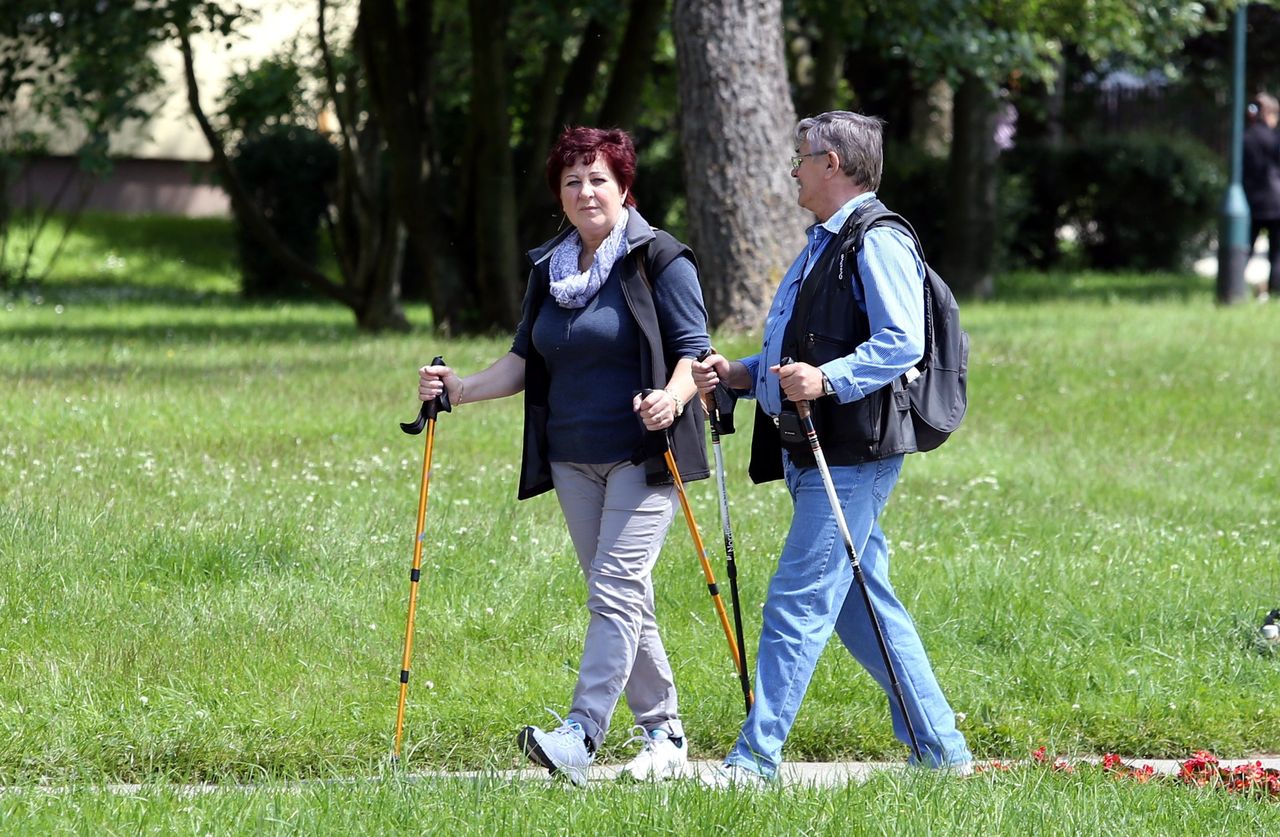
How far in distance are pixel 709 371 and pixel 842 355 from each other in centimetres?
39

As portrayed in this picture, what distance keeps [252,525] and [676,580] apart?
1.85 m

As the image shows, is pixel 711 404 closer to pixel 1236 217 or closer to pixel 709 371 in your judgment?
pixel 709 371

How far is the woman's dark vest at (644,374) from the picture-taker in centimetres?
509

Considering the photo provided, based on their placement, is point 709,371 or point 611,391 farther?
point 611,391

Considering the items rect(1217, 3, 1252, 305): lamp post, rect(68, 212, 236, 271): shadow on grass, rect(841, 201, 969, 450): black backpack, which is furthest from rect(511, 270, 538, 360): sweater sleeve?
rect(68, 212, 236, 271): shadow on grass

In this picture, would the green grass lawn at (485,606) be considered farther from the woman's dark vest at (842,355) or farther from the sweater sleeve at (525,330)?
the sweater sleeve at (525,330)

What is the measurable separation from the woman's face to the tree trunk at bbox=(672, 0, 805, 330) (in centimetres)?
887

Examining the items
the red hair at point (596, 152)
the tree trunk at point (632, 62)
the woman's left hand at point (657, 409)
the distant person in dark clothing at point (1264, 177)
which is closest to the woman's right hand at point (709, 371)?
the woman's left hand at point (657, 409)

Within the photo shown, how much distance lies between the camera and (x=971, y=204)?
23.0 m

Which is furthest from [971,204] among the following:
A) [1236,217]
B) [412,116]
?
[412,116]

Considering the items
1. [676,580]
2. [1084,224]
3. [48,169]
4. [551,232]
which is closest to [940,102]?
[1084,224]

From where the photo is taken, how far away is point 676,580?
721cm

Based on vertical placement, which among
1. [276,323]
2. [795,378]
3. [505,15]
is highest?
[505,15]

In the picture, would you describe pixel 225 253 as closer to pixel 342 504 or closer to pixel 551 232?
pixel 551 232
